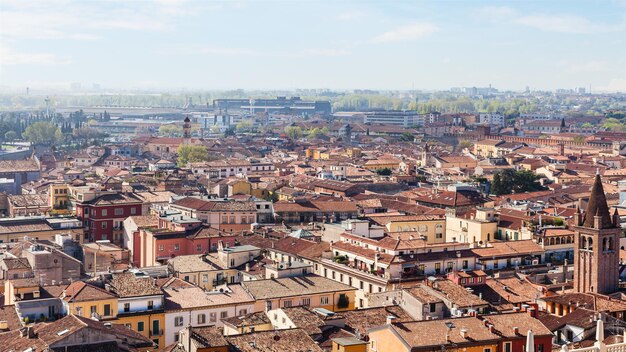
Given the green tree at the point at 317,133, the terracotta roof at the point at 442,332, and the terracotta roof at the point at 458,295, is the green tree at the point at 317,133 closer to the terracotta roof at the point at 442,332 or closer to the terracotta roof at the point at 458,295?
the terracotta roof at the point at 458,295

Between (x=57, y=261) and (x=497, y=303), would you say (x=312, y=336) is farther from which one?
(x=57, y=261)

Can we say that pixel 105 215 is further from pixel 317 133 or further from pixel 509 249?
pixel 317 133

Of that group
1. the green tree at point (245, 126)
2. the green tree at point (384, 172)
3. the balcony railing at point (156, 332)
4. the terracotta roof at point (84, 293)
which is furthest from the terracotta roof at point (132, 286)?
the green tree at point (245, 126)

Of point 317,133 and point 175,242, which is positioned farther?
point 317,133

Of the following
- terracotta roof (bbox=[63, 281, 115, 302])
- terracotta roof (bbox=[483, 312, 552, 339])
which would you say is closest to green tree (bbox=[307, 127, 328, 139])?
terracotta roof (bbox=[63, 281, 115, 302])

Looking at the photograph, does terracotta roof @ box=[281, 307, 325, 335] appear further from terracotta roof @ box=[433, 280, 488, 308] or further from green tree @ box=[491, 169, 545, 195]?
green tree @ box=[491, 169, 545, 195]

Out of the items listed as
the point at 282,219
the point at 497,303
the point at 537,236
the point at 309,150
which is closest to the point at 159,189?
the point at 282,219

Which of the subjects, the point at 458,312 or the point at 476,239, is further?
the point at 476,239

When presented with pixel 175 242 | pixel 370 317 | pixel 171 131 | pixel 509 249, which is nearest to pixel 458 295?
pixel 370 317
